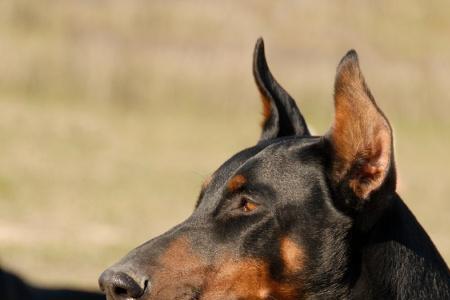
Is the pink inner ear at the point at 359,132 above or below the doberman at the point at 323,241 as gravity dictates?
above

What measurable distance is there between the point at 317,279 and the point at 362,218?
0.32 metres

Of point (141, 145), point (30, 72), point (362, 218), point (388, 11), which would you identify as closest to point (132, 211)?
point (141, 145)

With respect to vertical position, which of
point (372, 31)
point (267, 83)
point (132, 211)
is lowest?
point (132, 211)

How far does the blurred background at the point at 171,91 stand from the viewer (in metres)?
25.7

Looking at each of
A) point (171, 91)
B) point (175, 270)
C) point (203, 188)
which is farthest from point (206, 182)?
point (171, 91)

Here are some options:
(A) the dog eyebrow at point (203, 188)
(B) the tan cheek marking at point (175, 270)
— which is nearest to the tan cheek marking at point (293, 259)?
(B) the tan cheek marking at point (175, 270)

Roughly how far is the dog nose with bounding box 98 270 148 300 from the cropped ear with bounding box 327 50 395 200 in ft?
3.15

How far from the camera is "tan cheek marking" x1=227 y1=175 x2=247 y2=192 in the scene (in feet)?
15.4

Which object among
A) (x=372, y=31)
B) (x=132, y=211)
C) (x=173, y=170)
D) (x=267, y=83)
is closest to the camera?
(x=267, y=83)

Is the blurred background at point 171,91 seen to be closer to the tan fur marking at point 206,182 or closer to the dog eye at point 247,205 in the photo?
the tan fur marking at point 206,182

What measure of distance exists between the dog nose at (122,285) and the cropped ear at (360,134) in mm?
961

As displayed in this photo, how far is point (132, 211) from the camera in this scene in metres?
22.5

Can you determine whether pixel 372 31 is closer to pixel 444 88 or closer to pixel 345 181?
pixel 444 88

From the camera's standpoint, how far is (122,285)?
4.37m
